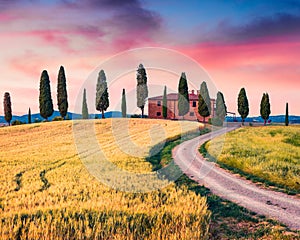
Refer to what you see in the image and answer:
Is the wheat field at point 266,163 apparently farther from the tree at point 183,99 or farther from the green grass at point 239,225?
the tree at point 183,99

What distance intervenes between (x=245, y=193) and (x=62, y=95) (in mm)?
71702

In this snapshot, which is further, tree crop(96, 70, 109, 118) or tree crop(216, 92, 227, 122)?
tree crop(216, 92, 227, 122)

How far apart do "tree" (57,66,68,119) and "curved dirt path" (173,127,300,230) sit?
60.8m

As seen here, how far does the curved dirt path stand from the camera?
13414 mm

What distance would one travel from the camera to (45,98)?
7850 centimetres

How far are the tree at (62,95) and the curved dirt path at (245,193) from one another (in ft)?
199

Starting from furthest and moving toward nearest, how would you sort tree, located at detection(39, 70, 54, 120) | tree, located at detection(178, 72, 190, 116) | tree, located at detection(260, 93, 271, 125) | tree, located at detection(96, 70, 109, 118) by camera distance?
tree, located at detection(260, 93, 271, 125) < tree, located at detection(39, 70, 54, 120) < tree, located at detection(96, 70, 109, 118) < tree, located at detection(178, 72, 190, 116)

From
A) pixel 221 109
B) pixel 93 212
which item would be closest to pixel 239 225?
pixel 93 212

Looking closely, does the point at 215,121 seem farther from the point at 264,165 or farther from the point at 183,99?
the point at 264,165

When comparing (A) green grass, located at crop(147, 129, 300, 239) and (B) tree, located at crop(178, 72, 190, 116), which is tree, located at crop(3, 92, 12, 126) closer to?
(B) tree, located at crop(178, 72, 190, 116)

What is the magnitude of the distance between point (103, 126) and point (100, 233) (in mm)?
56055

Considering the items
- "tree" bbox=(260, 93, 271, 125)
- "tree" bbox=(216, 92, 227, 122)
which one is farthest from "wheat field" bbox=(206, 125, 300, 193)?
"tree" bbox=(260, 93, 271, 125)

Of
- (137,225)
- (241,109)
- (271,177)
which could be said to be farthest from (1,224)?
(241,109)

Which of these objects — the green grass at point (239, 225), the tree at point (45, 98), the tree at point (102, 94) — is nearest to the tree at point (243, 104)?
the tree at point (102, 94)
